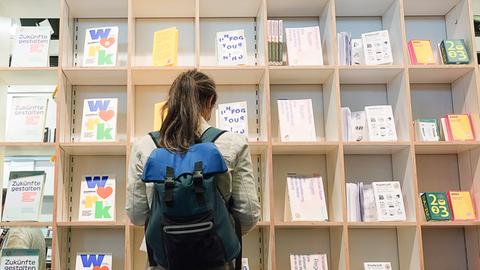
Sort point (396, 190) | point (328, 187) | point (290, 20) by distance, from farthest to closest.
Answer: point (290, 20) < point (328, 187) < point (396, 190)

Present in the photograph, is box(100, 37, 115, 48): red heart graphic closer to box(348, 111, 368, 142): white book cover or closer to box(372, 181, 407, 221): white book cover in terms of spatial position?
box(348, 111, 368, 142): white book cover

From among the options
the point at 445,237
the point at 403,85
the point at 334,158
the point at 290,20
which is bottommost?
the point at 445,237

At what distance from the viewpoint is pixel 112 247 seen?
126 inches

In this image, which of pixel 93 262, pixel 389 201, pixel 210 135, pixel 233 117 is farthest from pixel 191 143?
pixel 389 201

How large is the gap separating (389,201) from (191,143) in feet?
5.48

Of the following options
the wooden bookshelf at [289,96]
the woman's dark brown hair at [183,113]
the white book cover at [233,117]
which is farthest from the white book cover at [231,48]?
the woman's dark brown hair at [183,113]

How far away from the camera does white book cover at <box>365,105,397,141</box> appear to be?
10.1ft

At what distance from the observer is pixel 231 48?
3.17m

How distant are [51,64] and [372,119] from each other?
2080mm

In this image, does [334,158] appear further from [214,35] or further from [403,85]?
[214,35]

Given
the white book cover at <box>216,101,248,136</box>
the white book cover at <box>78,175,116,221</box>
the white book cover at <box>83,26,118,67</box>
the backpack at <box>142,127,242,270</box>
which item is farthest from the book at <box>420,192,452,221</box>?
the white book cover at <box>83,26,118,67</box>

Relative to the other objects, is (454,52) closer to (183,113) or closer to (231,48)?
(231,48)

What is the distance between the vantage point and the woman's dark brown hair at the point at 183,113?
1750mm

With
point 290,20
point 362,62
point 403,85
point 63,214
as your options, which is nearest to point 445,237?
point 403,85
